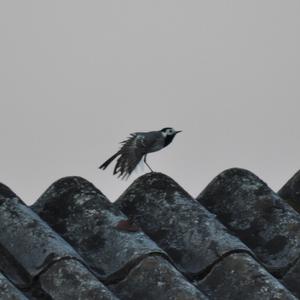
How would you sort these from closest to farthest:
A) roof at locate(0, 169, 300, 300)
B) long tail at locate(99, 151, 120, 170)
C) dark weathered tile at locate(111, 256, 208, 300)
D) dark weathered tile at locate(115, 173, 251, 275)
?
1. dark weathered tile at locate(111, 256, 208, 300)
2. roof at locate(0, 169, 300, 300)
3. dark weathered tile at locate(115, 173, 251, 275)
4. long tail at locate(99, 151, 120, 170)

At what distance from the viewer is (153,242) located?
7301mm

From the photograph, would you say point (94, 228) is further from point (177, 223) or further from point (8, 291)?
point (8, 291)

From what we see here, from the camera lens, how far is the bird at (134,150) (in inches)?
425

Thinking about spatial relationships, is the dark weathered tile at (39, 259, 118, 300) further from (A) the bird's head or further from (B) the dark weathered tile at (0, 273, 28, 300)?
(A) the bird's head

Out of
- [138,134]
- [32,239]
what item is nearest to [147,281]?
[32,239]

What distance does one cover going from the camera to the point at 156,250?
23.4ft

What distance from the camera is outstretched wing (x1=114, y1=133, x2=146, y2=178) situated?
35.3 ft

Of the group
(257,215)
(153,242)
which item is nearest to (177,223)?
(153,242)

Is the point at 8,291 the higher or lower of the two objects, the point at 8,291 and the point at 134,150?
the lower

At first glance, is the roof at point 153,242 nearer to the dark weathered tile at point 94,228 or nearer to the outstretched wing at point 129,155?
the dark weathered tile at point 94,228

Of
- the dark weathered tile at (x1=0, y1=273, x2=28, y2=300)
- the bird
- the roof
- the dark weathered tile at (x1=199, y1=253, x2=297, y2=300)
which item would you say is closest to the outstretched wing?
the bird

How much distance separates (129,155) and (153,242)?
11.8ft

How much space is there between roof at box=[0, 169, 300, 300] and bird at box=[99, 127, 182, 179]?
7.89ft

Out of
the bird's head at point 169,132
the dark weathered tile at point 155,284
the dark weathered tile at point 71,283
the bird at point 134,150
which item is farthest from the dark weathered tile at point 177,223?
the bird's head at point 169,132
